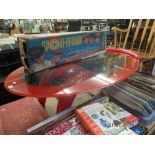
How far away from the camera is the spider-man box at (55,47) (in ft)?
2.45

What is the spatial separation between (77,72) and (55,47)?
19 cm

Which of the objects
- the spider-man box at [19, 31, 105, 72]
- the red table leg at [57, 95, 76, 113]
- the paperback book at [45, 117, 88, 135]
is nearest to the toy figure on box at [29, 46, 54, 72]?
the spider-man box at [19, 31, 105, 72]

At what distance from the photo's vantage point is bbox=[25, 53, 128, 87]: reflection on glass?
723 millimetres

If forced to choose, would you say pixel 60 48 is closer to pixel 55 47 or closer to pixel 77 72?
pixel 55 47

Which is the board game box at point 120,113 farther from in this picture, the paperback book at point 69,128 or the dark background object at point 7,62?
the dark background object at point 7,62

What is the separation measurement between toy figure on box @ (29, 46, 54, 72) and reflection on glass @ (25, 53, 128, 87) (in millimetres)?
29

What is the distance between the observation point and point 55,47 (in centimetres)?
83

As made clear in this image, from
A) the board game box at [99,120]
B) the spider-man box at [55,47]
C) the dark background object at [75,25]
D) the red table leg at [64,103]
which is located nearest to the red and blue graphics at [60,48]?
the spider-man box at [55,47]

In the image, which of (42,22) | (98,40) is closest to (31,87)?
(98,40)

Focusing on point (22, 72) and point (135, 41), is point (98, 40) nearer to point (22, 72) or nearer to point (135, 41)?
point (22, 72)

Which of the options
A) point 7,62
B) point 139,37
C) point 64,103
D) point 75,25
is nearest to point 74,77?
point 64,103

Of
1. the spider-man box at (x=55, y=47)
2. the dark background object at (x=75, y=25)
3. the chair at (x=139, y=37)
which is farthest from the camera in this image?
the dark background object at (x=75, y=25)

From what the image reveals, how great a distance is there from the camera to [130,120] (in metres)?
0.77

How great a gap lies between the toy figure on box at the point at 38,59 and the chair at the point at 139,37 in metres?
1.33
